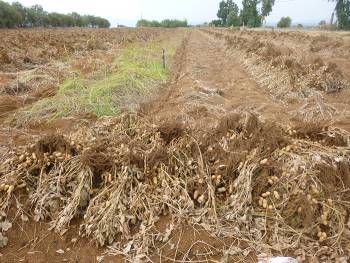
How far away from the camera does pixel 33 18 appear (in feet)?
151

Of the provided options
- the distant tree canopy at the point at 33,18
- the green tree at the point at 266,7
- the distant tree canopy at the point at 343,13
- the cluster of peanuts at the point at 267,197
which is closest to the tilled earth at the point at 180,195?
the cluster of peanuts at the point at 267,197

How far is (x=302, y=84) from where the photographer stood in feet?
23.6

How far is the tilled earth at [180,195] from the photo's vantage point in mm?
2779

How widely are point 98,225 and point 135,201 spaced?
39 cm

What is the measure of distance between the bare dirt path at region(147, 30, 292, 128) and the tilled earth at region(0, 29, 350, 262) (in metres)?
1.32

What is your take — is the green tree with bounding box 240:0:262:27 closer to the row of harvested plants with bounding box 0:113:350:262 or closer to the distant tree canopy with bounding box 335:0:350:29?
the distant tree canopy with bounding box 335:0:350:29

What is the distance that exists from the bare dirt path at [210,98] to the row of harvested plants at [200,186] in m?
1.32

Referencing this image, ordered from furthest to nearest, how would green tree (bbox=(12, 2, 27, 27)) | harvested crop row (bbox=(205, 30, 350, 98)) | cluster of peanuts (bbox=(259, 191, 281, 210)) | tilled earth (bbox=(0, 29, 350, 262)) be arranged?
green tree (bbox=(12, 2, 27, 27)) < harvested crop row (bbox=(205, 30, 350, 98)) < cluster of peanuts (bbox=(259, 191, 281, 210)) < tilled earth (bbox=(0, 29, 350, 262))

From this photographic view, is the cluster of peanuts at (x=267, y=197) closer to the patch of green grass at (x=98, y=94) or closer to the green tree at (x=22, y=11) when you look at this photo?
the patch of green grass at (x=98, y=94)

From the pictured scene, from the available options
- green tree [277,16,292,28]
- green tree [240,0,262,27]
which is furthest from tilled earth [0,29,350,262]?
green tree [277,16,292,28]

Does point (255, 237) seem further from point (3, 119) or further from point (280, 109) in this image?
point (3, 119)

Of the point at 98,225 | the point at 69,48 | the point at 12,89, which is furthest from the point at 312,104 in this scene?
the point at 69,48

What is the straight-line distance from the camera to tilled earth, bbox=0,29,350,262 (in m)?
2.78

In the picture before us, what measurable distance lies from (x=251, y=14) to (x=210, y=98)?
52.7 meters
